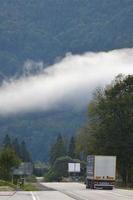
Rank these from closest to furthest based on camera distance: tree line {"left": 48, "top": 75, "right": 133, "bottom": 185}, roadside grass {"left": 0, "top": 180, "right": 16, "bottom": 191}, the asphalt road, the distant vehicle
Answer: the asphalt road, roadside grass {"left": 0, "top": 180, "right": 16, "bottom": 191}, the distant vehicle, tree line {"left": 48, "top": 75, "right": 133, "bottom": 185}

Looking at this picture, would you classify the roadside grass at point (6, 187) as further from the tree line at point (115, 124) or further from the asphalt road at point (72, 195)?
the tree line at point (115, 124)

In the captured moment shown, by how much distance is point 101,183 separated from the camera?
96.4 meters

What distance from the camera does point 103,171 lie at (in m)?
94.9

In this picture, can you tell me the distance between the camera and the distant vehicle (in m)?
94.9

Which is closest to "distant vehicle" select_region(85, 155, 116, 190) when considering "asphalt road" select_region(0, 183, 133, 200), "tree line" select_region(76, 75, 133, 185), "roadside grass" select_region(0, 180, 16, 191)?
"roadside grass" select_region(0, 180, 16, 191)

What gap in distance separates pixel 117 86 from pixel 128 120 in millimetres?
7031

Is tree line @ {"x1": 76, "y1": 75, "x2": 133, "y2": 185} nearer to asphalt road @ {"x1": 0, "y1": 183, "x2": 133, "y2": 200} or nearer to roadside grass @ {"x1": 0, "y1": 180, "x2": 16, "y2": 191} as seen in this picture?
roadside grass @ {"x1": 0, "y1": 180, "x2": 16, "y2": 191}

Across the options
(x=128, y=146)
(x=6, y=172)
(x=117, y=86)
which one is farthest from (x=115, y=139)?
(x=6, y=172)

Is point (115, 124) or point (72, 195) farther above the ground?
point (115, 124)

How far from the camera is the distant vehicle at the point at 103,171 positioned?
94.9m

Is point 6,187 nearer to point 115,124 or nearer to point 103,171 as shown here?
point 103,171

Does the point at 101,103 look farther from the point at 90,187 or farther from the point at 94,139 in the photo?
the point at 90,187

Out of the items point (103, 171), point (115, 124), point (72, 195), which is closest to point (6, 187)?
point (103, 171)

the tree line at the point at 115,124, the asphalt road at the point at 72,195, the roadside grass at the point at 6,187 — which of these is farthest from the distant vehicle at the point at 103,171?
the tree line at the point at 115,124
